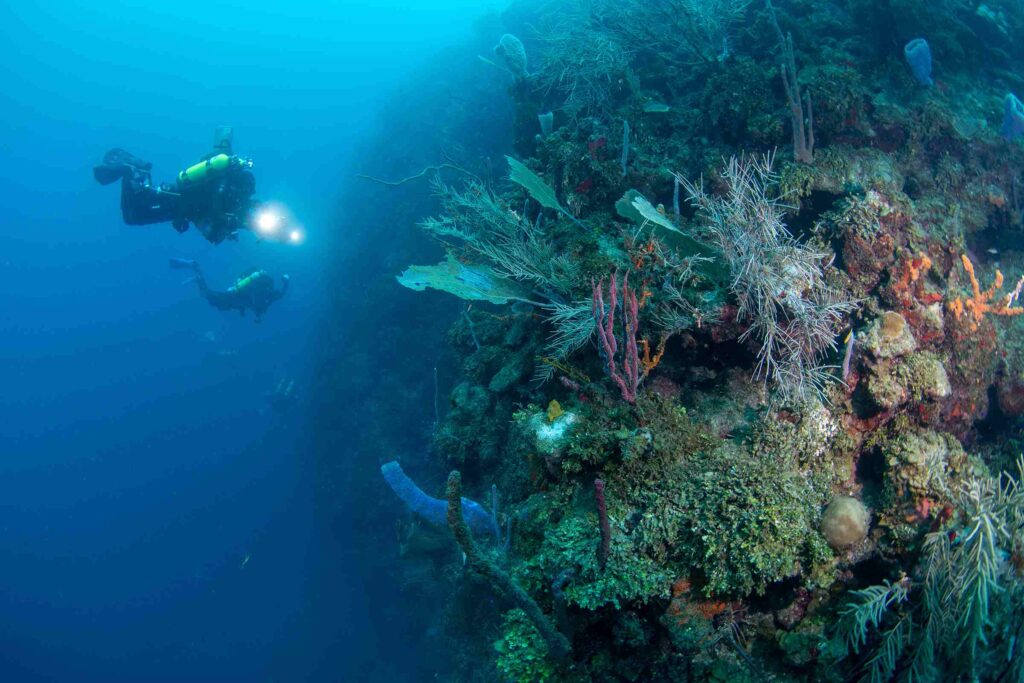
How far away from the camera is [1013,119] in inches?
217

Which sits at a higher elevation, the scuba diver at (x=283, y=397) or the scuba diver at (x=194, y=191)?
the scuba diver at (x=194, y=191)

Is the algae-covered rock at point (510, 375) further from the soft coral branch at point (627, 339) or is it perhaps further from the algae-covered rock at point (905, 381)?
the algae-covered rock at point (905, 381)

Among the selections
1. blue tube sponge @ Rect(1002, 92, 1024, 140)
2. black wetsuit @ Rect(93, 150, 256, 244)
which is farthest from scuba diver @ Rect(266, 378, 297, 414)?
blue tube sponge @ Rect(1002, 92, 1024, 140)

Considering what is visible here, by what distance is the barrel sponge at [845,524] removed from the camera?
2.71m

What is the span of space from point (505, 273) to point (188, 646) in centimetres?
2301

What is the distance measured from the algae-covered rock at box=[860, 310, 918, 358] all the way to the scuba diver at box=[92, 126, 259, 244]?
1161 cm

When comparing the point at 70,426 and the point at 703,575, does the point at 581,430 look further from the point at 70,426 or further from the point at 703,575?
the point at 70,426

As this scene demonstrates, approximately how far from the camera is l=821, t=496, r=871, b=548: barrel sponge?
8.91 ft

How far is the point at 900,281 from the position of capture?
375 cm

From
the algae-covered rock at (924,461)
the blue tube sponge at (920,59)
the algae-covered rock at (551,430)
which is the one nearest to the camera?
the algae-covered rock at (924,461)

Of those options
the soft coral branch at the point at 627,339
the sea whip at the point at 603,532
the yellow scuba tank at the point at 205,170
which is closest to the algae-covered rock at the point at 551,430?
the soft coral branch at the point at 627,339

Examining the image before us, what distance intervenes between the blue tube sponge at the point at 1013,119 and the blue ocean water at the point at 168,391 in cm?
1514

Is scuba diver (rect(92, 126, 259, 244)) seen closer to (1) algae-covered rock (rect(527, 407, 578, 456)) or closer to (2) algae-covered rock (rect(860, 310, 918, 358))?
(1) algae-covered rock (rect(527, 407, 578, 456))

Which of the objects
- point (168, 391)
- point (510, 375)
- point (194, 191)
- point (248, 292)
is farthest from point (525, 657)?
point (168, 391)
